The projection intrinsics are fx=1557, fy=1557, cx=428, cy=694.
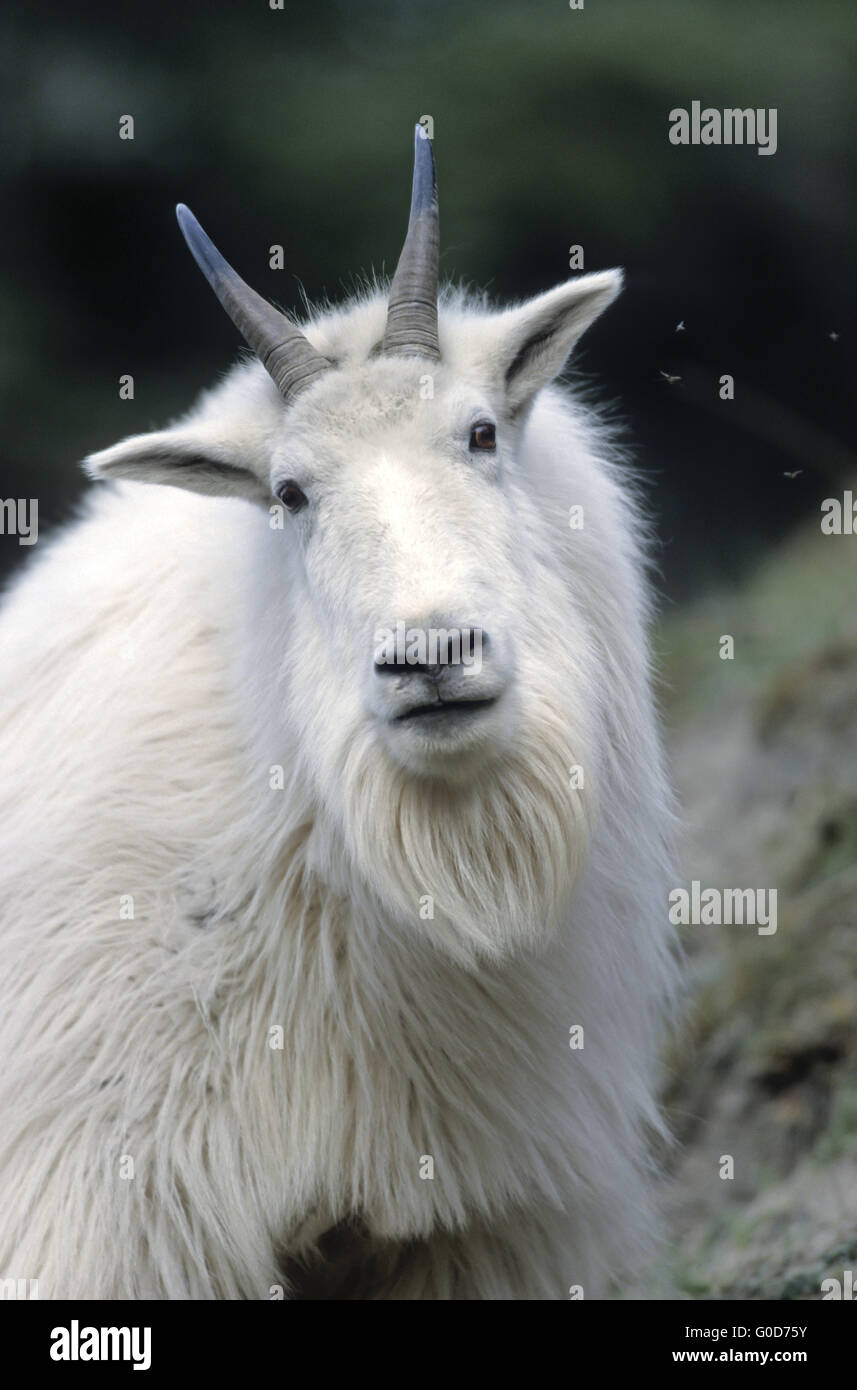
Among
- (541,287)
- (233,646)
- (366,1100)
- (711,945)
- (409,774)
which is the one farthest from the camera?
(541,287)

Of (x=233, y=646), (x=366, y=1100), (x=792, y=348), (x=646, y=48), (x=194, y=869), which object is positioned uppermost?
(x=646, y=48)

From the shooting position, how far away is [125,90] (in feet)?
30.3

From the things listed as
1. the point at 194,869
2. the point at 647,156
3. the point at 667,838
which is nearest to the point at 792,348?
the point at 647,156

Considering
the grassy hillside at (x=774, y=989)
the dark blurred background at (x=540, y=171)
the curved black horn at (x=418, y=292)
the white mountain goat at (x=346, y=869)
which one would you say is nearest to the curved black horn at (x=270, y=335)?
the white mountain goat at (x=346, y=869)

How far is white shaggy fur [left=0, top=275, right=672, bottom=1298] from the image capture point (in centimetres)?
349

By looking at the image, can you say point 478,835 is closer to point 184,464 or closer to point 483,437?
point 483,437

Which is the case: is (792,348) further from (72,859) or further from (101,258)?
(72,859)

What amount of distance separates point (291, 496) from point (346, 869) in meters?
0.90

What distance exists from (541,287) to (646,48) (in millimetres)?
1468

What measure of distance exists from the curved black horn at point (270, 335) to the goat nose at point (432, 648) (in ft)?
2.88

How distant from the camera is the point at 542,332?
153 inches

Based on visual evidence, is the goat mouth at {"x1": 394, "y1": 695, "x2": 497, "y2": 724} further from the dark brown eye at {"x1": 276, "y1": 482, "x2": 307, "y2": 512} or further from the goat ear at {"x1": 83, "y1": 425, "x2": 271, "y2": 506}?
the goat ear at {"x1": 83, "y1": 425, "x2": 271, "y2": 506}

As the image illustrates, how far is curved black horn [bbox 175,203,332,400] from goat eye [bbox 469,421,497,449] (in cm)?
42

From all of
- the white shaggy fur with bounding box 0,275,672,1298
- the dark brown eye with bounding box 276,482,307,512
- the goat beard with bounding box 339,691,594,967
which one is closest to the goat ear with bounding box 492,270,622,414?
the white shaggy fur with bounding box 0,275,672,1298
